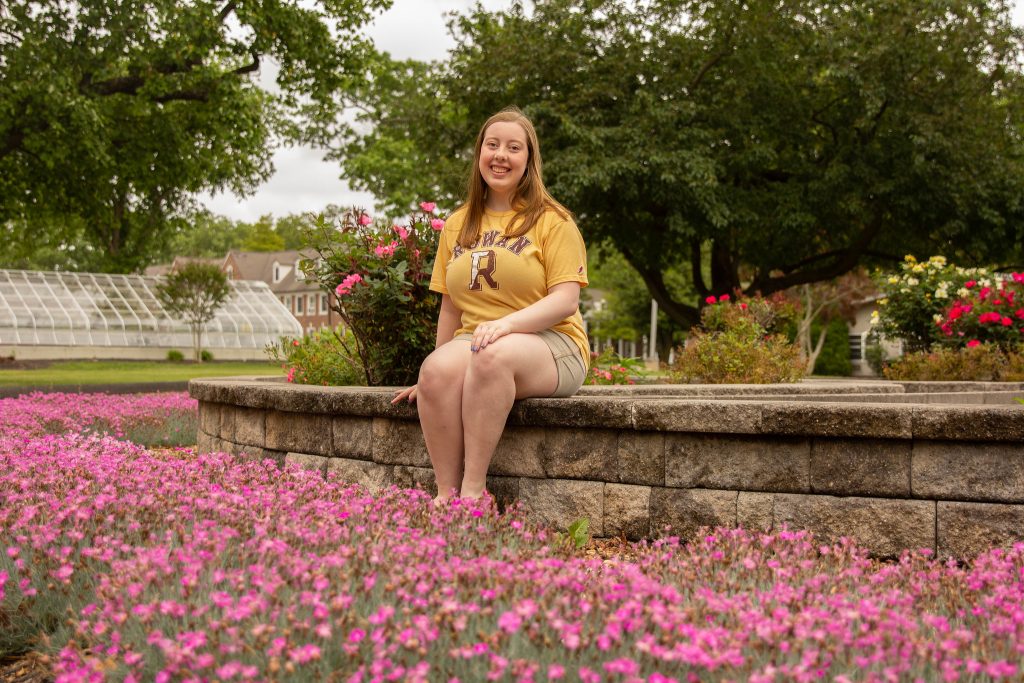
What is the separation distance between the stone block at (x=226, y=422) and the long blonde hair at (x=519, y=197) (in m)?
2.40

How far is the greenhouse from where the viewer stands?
34281 mm

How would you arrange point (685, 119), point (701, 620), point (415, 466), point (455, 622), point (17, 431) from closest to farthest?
point (455, 622) → point (701, 620) → point (415, 466) → point (17, 431) → point (685, 119)

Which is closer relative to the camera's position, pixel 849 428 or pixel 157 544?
pixel 157 544

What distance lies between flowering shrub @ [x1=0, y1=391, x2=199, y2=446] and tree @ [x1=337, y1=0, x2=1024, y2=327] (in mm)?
10085

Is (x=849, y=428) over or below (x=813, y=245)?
below

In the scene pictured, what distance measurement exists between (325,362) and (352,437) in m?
2.28

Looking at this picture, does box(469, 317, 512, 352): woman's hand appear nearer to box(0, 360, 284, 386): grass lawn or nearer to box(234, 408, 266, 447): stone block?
box(234, 408, 266, 447): stone block

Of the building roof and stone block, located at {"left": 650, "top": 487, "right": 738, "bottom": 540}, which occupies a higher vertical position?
the building roof

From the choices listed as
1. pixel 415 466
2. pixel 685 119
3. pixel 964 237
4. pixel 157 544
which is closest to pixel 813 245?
pixel 964 237

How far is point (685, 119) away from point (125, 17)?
10422 mm

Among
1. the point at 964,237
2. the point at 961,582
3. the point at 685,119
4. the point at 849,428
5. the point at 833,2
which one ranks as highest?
the point at 833,2

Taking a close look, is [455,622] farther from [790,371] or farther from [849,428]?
[790,371]

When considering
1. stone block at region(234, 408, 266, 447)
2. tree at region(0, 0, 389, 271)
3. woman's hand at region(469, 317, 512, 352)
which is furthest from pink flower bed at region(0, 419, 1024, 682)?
tree at region(0, 0, 389, 271)

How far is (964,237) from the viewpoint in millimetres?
19875
